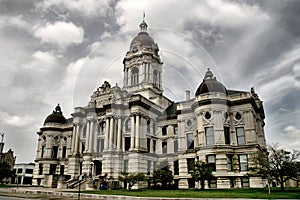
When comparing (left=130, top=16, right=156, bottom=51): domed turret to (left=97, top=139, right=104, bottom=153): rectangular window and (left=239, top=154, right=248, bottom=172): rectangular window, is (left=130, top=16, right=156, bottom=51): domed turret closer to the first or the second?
(left=97, top=139, right=104, bottom=153): rectangular window

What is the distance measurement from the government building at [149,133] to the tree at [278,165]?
4.53 m

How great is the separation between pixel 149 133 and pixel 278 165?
1071 inches

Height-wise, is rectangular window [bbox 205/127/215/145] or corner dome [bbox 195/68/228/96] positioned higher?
corner dome [bbox 195/68/228/96]

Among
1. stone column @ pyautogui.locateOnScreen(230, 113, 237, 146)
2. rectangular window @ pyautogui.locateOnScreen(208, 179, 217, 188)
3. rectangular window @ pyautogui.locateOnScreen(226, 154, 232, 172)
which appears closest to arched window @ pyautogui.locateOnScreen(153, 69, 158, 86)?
stone column @ pyautogui.locateOnScreen(230, 113, 237, 146)

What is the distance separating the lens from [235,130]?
48.5 m

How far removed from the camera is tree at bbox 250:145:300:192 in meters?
34.5

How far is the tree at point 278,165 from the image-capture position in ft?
113

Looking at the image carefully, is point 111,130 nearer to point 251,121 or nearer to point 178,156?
point 178,156

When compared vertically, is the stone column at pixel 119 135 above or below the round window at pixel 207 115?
below

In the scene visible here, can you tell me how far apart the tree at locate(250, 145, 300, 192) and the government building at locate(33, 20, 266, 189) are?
4.53 meters

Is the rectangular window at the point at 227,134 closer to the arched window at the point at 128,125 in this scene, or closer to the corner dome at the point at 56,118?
the arched window at the point at 128,125

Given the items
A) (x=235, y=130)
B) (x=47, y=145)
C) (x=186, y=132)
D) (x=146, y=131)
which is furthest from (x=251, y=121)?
(x=47, y=145)

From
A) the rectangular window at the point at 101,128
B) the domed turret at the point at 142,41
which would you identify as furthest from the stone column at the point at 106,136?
the domed turret at the point at 142,41

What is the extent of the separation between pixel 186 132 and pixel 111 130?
14.9 meters
